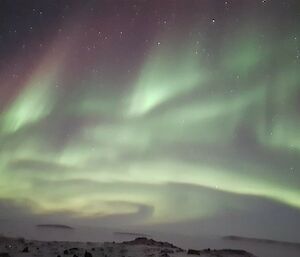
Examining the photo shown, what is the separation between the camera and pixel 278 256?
27.5 feet

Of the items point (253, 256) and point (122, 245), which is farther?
point (122, 245)

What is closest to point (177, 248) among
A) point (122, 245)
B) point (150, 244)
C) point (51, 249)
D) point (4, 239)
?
point (150, 244)

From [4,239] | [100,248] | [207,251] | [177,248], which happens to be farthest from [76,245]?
[207,251]

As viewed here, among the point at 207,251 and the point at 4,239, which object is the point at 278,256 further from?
the point at 4,239

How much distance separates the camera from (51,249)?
884cm

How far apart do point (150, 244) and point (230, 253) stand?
1597mm

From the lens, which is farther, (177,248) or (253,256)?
(177,248)

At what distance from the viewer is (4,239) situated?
28.0 feet

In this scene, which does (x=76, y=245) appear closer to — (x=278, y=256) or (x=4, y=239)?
(x=4, y=239)

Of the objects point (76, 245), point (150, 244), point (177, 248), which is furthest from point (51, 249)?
point (177, 248)

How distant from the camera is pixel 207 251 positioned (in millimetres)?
8648

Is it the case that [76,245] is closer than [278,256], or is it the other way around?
[278,256]

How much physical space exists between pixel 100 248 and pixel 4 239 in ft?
6.18

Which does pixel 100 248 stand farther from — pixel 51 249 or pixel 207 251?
pixel 207 251
